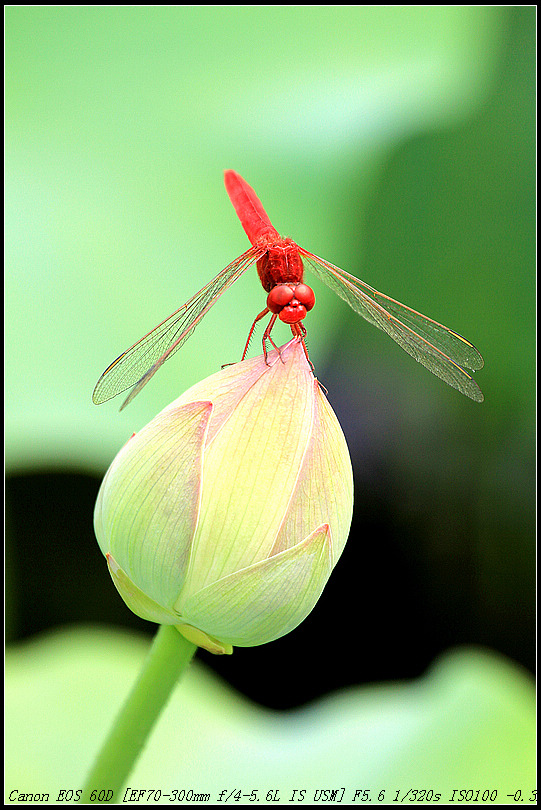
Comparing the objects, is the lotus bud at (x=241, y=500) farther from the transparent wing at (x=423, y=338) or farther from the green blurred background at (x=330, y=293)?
the green blurred background at (x=330, y=293)

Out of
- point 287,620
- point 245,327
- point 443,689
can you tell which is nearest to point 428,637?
point 443,689

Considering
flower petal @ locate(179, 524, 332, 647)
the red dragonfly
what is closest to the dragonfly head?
the red dragonfly

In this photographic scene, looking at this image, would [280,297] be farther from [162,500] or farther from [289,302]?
[162,500]

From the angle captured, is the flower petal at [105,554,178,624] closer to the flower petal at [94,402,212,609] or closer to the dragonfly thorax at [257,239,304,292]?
the flower petal at [94,402,212,609]

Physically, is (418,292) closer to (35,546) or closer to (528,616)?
(528,616)

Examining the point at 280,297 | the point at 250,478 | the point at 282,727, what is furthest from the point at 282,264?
the point at 282,727

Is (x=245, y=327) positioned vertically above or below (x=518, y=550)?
above

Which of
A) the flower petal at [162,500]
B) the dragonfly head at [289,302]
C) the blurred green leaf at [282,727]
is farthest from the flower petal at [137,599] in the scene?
the blurred green leaf at [282,727]
